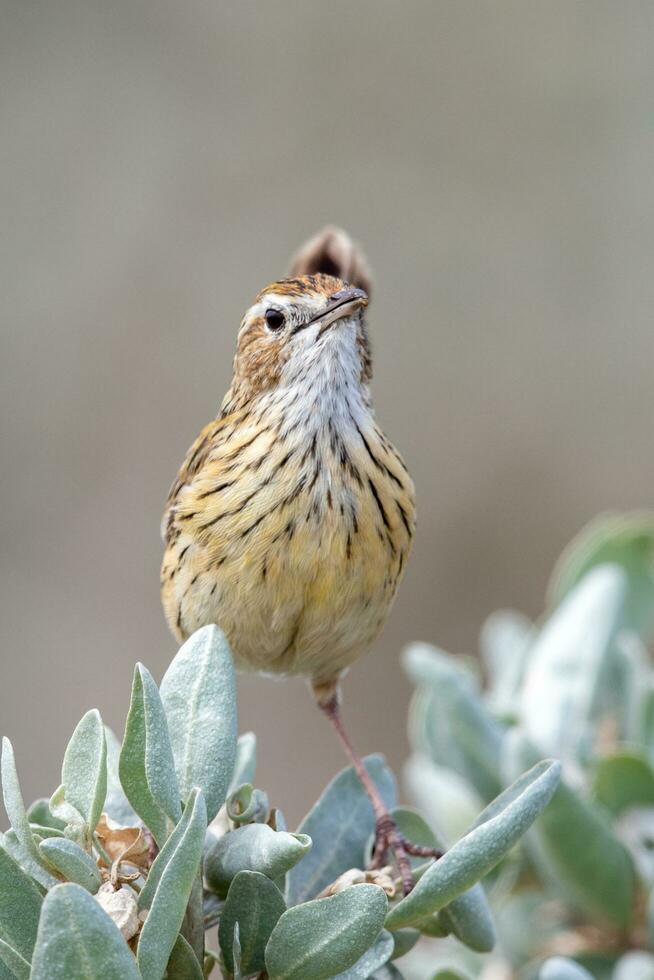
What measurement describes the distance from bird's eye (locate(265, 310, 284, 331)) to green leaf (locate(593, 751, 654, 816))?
3.92 feet

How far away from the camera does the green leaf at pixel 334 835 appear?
2.16m

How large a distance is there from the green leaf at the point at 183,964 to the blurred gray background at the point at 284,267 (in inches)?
212

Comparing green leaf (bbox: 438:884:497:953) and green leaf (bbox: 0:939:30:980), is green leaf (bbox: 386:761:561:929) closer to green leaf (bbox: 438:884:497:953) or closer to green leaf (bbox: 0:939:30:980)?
green leaf (bbox: 438:884:497:953)

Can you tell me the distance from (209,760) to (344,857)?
1.54 ft

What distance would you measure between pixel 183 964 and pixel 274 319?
1642mm

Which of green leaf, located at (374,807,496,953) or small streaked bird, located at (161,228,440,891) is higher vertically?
small streaked bird, located at (161,228,440,891)

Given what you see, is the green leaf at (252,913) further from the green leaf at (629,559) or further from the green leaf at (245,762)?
the green leaf at (629,559)

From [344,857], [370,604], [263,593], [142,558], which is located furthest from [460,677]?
[142,558]

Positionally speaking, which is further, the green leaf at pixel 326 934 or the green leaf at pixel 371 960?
the green leaf at pixel 371 960

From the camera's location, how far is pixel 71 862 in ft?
5.31

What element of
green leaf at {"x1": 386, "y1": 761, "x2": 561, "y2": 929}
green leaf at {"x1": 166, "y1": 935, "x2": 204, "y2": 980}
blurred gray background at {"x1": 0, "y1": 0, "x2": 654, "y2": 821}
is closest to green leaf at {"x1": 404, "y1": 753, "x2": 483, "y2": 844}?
green leaf at {"x1": 386, "y1": 761, "x2": 561, "y2": 929}

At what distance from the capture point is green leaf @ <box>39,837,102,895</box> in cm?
159

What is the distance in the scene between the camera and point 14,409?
777 cm

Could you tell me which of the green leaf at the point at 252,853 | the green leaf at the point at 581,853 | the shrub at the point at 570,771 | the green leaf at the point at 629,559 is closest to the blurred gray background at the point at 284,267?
the green leaf at the point at 629,559
